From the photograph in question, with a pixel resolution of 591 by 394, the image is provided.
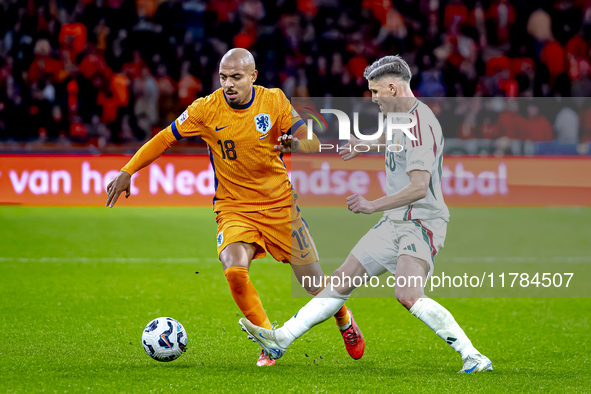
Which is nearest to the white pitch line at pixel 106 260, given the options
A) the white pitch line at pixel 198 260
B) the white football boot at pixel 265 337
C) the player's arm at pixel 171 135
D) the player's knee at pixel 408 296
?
the white pitch line at pixel 198 260

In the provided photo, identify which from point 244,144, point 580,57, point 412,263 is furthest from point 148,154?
point 580,57

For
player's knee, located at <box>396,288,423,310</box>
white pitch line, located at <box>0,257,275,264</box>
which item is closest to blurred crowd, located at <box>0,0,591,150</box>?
white pitch line, located at <box>0,257,275,264</box>

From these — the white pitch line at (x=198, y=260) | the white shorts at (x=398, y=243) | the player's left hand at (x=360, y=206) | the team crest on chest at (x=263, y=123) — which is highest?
the team crest on chest at (x=263, y=123)

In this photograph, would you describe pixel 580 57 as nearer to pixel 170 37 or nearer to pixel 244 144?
pixel 170 37

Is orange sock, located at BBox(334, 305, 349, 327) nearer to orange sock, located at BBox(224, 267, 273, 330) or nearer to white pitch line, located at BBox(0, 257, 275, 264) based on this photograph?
orange sock, located at BBox(224, 267, 273, 330)

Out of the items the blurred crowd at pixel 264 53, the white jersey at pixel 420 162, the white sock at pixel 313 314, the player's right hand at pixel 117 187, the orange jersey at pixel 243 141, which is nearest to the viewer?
the white jersey at pixel 420 162

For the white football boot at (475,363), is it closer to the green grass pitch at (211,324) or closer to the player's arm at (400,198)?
the green grass pitch at (211,324)

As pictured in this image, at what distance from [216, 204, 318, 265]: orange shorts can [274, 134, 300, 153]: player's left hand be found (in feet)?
1.61

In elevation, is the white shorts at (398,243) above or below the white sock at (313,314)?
above

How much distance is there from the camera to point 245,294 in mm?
5023

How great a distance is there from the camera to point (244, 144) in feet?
17.6

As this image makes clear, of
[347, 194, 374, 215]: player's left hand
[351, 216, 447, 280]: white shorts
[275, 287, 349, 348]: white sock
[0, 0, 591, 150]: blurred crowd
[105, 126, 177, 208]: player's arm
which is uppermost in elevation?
[0, 0, 591, 150]: blurred crowd

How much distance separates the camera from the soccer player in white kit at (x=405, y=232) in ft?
15.0

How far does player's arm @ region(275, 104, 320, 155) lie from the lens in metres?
5.16
